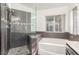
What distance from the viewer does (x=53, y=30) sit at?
6.32 feet

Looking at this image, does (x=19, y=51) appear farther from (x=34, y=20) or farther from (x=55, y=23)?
(x=55, y=23)

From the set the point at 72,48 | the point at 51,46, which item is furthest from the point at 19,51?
the point at 72,48

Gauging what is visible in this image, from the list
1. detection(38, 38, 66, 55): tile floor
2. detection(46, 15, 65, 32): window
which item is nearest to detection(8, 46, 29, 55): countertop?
detection(38, 38, 66, 55): tile floor

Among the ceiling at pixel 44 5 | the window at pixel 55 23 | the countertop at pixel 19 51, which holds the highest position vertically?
the ceiling at pixel 44 5

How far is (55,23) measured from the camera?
1951mm

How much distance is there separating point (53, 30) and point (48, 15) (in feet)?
0.95

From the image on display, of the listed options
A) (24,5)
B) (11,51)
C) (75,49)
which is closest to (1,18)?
(24,5)

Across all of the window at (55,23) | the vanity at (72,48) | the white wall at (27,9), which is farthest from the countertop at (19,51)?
the vanity at (72,48)

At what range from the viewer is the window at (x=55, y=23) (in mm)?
1887

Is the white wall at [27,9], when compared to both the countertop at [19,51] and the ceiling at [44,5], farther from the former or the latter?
the countertop at [19,51]

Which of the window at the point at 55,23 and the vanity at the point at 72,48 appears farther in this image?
the window at the point at 55,23

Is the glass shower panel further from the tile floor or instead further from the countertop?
the countertop
